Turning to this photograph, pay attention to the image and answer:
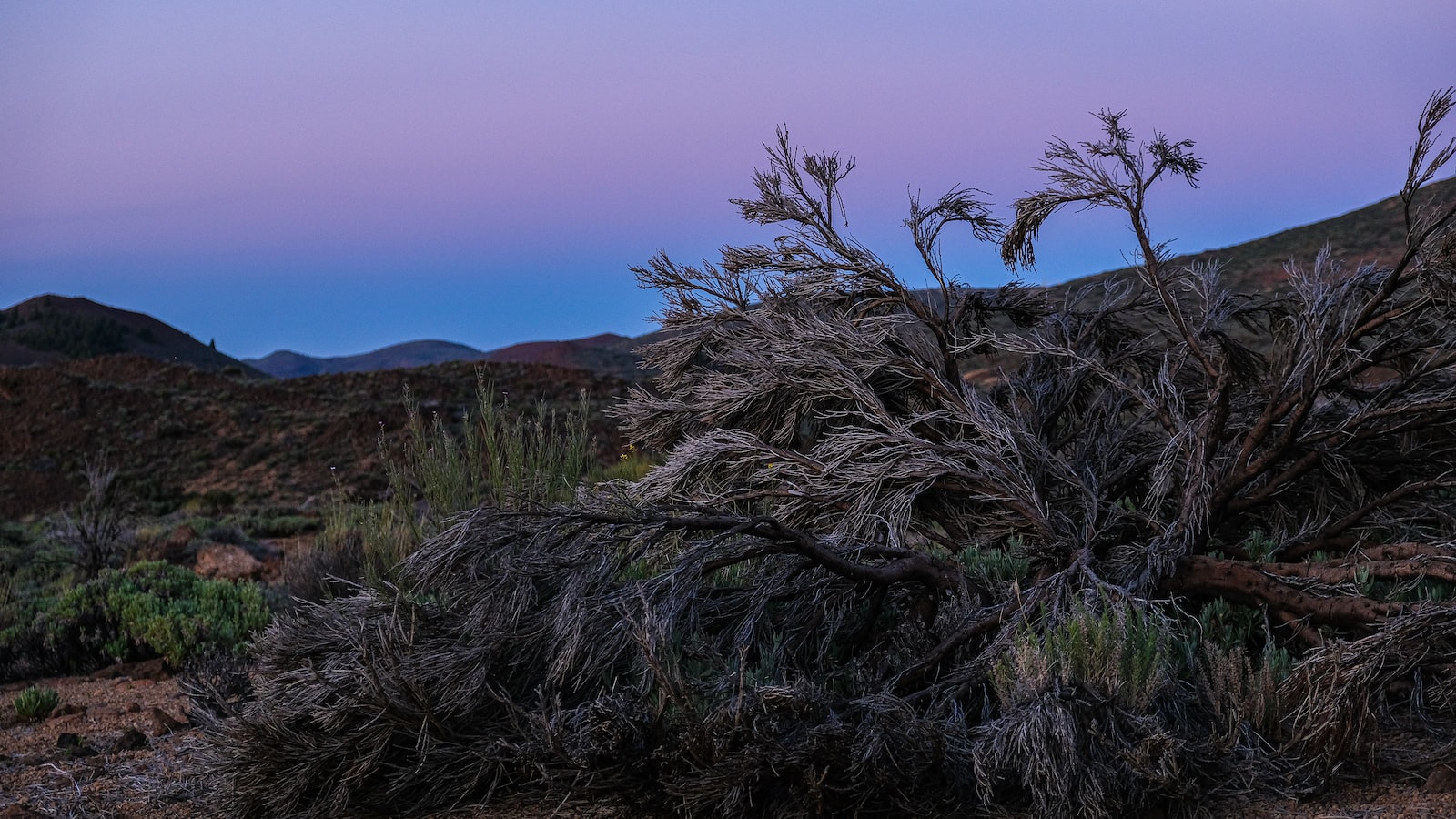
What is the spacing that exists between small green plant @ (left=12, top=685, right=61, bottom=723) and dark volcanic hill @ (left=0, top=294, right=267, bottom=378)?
41.3 meters

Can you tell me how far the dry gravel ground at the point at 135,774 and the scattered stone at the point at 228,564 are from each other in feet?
10.5

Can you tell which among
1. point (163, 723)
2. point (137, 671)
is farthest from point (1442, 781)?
point (137, 671)

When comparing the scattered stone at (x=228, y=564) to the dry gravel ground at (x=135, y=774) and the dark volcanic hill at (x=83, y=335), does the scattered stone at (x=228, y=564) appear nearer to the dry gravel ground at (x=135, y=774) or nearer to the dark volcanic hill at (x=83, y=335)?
the dry gravel ground at (x=135, y=774)

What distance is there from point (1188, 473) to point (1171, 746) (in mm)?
1939

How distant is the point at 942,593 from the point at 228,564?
818 centimetres

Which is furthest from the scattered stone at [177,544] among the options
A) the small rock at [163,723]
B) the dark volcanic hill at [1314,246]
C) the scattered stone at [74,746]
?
the dark volcanic hill at [1314,246]

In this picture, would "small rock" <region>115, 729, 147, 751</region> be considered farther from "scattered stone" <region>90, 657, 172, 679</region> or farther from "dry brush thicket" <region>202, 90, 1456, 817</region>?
"scattered stone" <region>90, 657, 172, 679</region>

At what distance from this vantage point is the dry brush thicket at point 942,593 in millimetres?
3568

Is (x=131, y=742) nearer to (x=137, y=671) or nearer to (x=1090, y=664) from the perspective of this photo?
(x=137, y=671)

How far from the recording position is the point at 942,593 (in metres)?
4.76

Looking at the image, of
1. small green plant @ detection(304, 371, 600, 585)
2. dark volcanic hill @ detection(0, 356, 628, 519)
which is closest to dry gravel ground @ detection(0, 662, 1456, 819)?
small green plant @ detection(304, 371, 600, 585)

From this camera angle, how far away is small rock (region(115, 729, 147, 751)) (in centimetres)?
517

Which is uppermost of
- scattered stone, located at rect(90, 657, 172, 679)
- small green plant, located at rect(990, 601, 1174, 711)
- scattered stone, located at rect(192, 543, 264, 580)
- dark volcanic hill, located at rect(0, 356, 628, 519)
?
dark volcanic hill, located at rect(0, 356, 628, 519)

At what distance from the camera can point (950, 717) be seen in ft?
12.8
